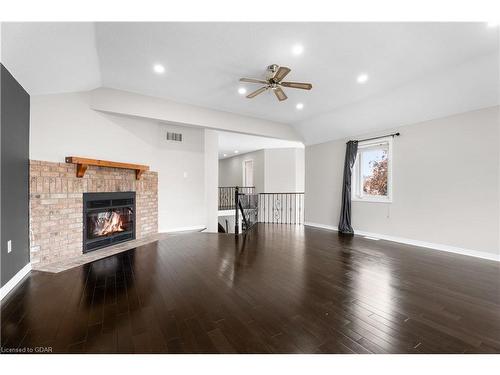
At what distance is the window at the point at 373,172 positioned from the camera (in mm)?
5121

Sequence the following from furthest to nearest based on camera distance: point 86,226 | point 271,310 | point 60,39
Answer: point 86,226
point 60,39
point 271,310

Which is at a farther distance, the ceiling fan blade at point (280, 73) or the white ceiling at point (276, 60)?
the ceiling fan blade at point (280, 73)

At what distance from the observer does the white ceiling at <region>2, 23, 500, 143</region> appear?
101 inches

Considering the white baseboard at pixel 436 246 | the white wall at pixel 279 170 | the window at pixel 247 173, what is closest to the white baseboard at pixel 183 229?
the white baseboard at pixel 436 246

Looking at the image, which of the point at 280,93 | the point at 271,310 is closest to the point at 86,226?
the point at 271,310

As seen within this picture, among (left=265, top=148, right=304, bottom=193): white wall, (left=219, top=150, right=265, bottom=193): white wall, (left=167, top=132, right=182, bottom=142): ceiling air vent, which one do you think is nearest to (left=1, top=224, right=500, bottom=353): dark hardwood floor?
(left=167, top=132, right=182, bottom=142): ceiling air vent

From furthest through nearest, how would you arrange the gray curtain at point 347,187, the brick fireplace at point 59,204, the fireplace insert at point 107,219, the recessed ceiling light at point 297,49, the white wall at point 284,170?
the white wall at point 284,170
the gray curtain at point 347,187
the fireplace insert at point 107,219
the brick fireplace at point 59,204
the recessed ceiling light at point 297,49


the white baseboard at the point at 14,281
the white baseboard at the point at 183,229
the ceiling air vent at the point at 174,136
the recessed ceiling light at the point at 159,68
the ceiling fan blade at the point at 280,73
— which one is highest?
the recessed ceiling light at the point at 159,68

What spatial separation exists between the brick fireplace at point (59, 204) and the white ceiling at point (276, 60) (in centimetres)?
123

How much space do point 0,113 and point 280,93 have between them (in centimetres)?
348

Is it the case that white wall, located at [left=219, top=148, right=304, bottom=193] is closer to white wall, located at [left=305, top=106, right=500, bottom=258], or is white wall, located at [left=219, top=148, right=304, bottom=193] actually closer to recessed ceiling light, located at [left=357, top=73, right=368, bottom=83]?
white wall, located at [left=305, top=106, right=500, bottom=258]

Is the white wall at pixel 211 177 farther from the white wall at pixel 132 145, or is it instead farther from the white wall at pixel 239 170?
the white wall at pixel 239 170
